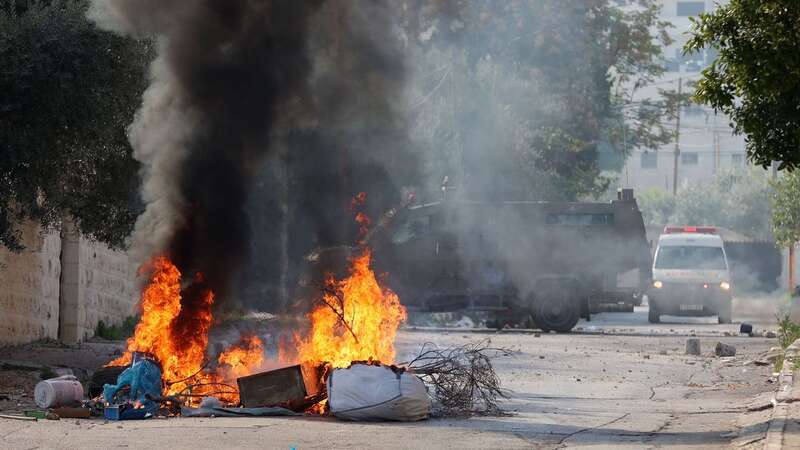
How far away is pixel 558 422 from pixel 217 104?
4.77m

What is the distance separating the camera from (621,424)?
1125 centimetres

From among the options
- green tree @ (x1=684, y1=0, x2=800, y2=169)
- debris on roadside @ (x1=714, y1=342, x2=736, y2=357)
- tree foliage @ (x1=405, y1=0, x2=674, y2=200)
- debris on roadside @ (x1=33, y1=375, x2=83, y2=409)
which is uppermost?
tree foliage @ (x1=405, y1=0, x2=674, y2=200)

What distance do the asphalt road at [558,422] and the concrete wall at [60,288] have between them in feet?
17.9

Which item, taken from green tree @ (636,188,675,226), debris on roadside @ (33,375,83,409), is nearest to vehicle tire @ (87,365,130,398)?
A: debris on roadside @ (33,375,83,409)

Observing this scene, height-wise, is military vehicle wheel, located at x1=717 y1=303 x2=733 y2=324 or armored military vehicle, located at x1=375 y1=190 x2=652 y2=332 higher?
armored military vehicle, located at x1=375 y1=190 x2=652 y2=332

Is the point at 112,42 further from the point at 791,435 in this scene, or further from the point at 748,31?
the point at 791,435

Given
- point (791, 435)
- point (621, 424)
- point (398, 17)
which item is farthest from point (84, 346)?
point (791, 435)

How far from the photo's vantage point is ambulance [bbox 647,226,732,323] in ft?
97.3

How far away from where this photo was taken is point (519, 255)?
25688 millimetres

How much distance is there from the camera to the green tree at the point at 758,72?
31.2 feet

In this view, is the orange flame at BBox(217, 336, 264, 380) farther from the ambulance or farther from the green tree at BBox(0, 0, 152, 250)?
the ambulance

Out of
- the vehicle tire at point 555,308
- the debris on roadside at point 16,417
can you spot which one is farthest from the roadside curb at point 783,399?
the vehicle tire at point 555,308

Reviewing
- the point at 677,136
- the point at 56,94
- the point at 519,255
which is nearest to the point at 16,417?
the point at 56,94

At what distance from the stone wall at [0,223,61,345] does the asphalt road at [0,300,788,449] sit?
215 inches
